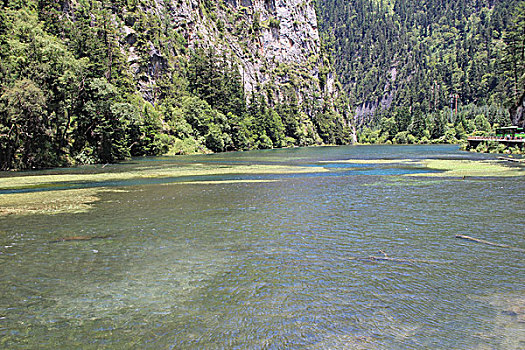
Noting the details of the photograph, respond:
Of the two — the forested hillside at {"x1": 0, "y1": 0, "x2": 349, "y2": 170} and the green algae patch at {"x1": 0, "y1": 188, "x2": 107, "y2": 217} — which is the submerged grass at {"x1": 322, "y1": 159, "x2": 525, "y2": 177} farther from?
the forested hillside at {"x1": 0, "y1": 0, "x2": 349, "y2": 170}

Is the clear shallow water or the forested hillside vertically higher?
the forested hillside

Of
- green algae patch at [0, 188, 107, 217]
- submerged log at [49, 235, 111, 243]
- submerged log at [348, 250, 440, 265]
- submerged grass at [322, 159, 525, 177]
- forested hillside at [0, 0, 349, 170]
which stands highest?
forested hillside at [0, 0, 349, 170]

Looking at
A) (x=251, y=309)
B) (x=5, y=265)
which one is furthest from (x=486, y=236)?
(x=5, y=265)

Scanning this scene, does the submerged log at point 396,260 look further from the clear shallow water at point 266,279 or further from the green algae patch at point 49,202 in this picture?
the green algae patch at point 49,202

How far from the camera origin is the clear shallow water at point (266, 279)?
34.6ft

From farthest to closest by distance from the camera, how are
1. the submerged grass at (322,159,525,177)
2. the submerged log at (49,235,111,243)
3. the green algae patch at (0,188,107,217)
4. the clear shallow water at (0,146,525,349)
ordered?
the submerged grass at (322,159,525,177) < the green algae patch at (0,188,107,217) < the submerged log at (49,235,111,243) < the clear shallow water at (0,146,525,349)

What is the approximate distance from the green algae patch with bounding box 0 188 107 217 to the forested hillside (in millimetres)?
27511

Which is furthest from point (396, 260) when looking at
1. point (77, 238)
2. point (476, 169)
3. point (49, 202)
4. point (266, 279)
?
point (476, 169)

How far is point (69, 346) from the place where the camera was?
10109 millimetres

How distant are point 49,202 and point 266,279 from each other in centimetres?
2351

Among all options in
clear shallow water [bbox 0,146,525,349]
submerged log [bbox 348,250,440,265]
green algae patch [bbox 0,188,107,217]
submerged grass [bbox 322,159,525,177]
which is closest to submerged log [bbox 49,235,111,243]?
clear shallow water [bbox 0,146,525,349]

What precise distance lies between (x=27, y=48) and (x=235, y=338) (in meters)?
67.2

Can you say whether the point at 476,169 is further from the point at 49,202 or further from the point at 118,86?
the point at 118,86

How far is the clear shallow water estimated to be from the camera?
10547 millimetres
